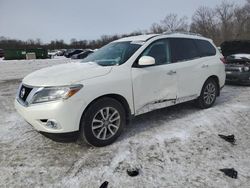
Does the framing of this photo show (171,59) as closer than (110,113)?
No

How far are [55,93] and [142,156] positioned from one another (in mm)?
1474

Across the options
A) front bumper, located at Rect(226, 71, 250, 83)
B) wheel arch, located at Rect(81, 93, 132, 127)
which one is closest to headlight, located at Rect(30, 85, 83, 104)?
wheel arch, located at Rect(81, 93, 132, 127)

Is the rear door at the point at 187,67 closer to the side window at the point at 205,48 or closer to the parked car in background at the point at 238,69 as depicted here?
the side window at the point at 205,48

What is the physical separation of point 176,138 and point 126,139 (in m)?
0.81

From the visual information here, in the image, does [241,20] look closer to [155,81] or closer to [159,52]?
[159,52]

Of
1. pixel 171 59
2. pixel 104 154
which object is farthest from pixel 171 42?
pixel 104 154

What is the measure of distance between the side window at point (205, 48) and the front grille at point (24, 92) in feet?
11.8

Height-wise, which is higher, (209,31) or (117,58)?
(209,31)

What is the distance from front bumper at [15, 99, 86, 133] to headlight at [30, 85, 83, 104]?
68mm

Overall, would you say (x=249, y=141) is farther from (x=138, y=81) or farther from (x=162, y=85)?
(x=138, y=81)

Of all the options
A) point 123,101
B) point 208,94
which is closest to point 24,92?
point 123,101

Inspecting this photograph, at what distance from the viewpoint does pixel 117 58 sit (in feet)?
13.5

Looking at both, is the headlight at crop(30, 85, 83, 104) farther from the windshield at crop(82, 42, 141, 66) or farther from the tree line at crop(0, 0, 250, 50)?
the tree line at crop(0, 0, 250, 50)

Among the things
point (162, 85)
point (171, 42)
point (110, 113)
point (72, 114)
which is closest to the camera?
point (72, 114)
